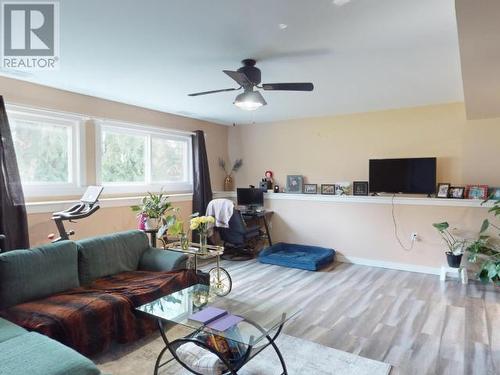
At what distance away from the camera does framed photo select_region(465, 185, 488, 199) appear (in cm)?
415

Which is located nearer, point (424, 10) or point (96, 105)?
point (424, 10)

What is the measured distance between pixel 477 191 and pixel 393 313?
7.14 ft

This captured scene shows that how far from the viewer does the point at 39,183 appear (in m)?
3.67

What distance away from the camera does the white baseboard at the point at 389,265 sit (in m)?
4.55

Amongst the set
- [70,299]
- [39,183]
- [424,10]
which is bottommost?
[70,299]

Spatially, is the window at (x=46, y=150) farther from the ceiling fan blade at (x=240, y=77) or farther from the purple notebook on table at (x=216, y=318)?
the purple notebook on table at (x=216, y=318)

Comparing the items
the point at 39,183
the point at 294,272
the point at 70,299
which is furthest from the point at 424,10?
the point at 39,183

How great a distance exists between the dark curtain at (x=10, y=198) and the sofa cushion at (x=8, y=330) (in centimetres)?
143

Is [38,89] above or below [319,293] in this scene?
above

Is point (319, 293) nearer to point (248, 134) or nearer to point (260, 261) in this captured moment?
point (260, 261)

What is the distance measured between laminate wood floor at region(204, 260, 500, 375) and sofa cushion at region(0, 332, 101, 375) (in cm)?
156

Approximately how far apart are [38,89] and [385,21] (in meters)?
3.58

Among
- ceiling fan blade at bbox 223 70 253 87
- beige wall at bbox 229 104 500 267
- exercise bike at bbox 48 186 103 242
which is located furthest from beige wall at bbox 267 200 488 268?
exercise bike at bbox 48 186 103 242

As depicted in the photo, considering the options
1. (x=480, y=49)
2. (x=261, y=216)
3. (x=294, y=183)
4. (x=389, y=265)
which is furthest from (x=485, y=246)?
(x=261, y=216)
